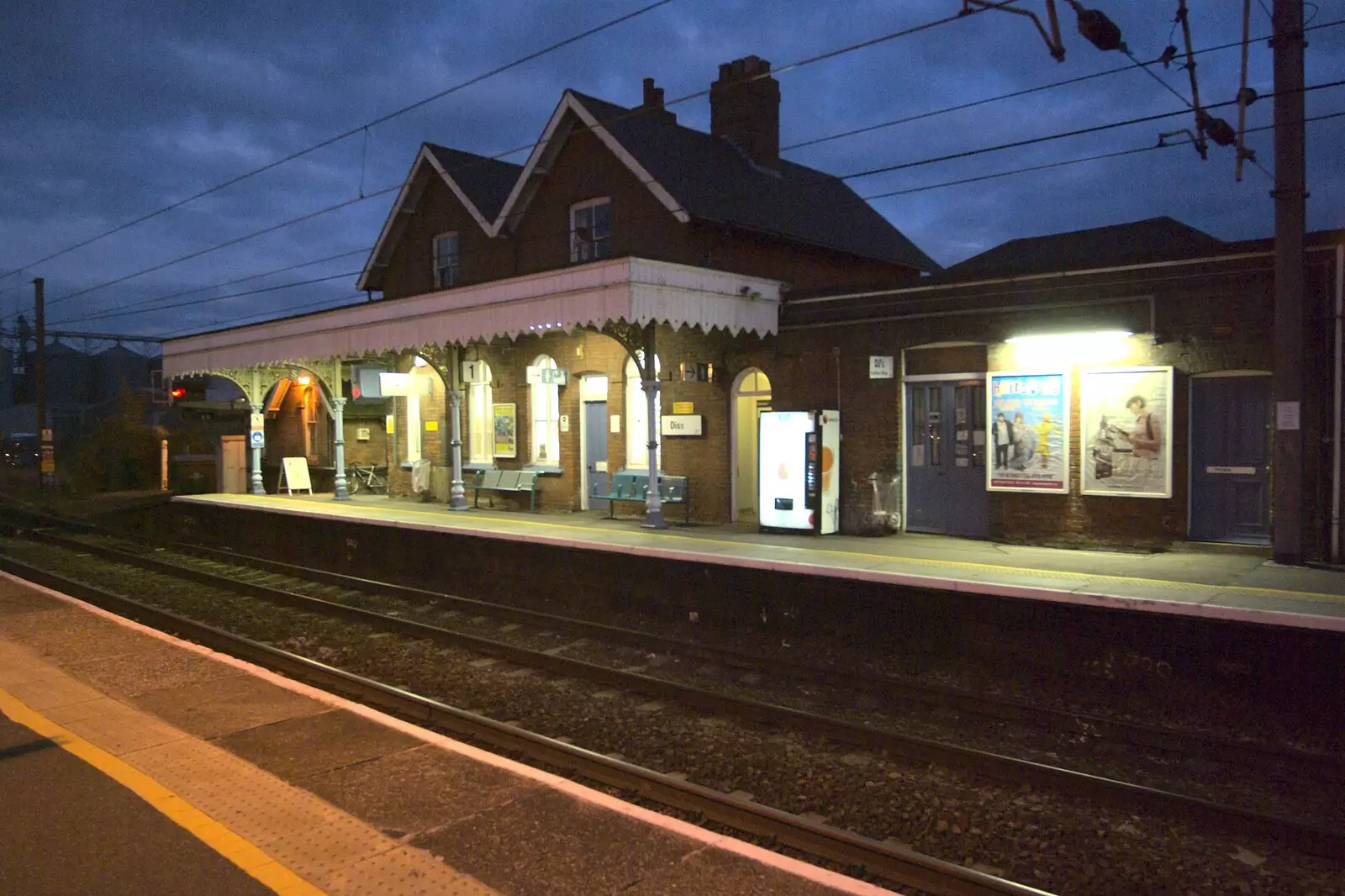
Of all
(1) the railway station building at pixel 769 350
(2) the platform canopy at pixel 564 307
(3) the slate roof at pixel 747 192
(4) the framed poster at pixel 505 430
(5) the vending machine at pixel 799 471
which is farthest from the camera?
(4) the framed poster at pixel 505 430

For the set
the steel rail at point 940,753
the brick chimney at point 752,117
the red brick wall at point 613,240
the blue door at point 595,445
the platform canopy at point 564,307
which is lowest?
the steel rail at point 940,753

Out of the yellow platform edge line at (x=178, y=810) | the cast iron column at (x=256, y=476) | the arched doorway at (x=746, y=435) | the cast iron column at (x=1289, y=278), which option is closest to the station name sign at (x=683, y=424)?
the arched doorway at (x=746, y=435)

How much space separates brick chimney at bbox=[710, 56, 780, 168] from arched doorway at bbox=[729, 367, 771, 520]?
8078mm

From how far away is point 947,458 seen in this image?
13.8 meters

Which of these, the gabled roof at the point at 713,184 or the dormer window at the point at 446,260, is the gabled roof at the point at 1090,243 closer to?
the gabled roof at the point at 713,184

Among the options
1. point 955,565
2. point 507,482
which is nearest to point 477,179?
point 507,482

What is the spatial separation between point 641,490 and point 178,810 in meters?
11.6

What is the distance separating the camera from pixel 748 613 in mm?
11469

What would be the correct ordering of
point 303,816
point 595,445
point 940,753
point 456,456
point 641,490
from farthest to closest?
point 456,456, point 595,445, point 641,490, point 940,753, point 303,816

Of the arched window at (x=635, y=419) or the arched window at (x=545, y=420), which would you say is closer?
the arched window at (x=635, y=419)

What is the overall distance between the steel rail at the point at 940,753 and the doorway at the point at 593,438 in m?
6.75

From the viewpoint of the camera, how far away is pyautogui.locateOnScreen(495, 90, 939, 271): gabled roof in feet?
58.1

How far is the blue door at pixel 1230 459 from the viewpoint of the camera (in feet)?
36.8

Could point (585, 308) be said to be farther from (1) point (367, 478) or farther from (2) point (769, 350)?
(1) point (367, 478)
